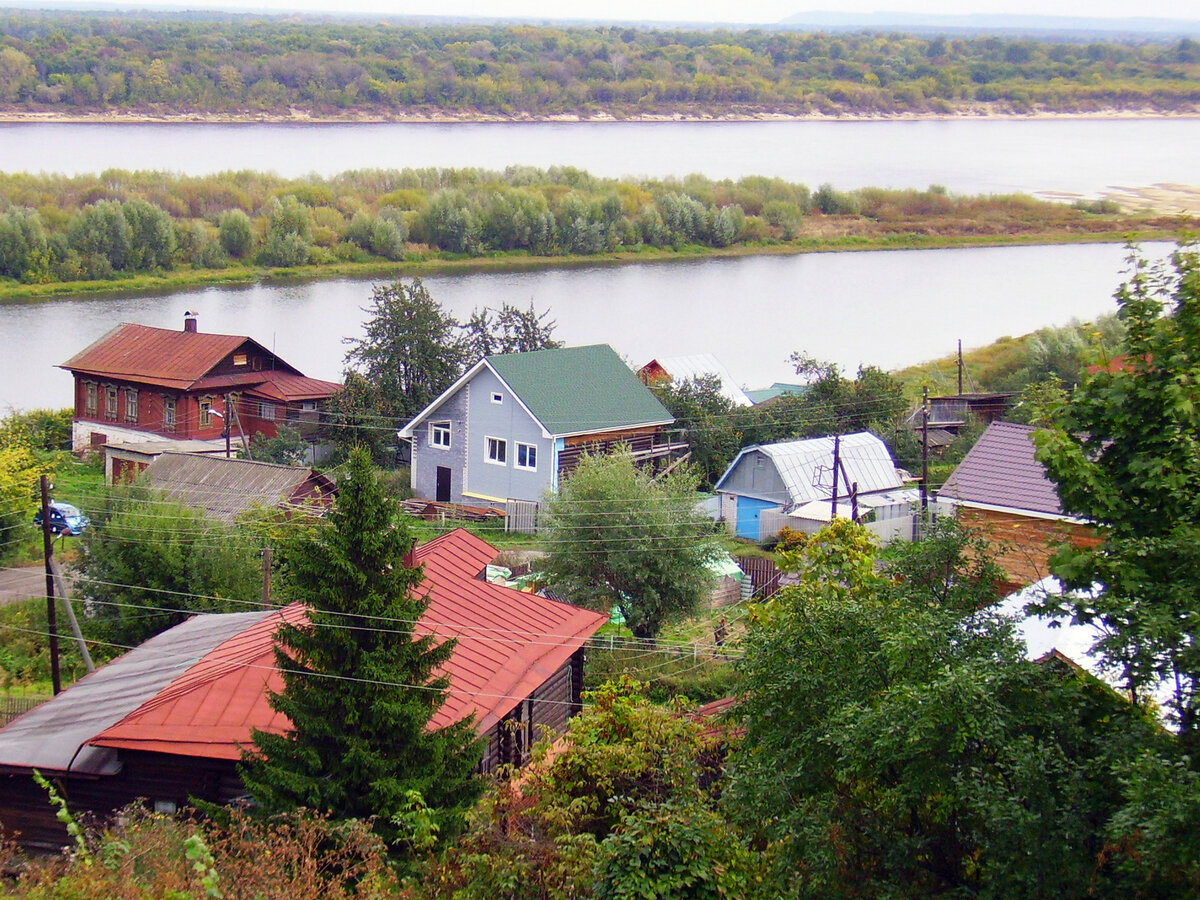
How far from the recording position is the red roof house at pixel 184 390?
30.5m

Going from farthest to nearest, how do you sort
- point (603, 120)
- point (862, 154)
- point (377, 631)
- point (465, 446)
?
point (603, 120) → point (862, 154) → point (465, 446) → point (377, 631)

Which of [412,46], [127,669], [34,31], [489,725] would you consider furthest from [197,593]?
[34,31]

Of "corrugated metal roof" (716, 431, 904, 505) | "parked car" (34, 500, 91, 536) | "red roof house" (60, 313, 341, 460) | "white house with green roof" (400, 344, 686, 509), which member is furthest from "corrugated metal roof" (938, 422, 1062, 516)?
"red roof house" (60, 313, 341, 460)

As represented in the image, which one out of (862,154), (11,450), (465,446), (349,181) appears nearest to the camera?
(11,450)

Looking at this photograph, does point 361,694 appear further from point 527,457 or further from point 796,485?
point 527,457

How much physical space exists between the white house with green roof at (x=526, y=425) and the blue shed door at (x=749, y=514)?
278 cm

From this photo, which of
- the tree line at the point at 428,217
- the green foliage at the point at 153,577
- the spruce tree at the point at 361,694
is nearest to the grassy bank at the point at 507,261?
the tree line at the point at 428,217

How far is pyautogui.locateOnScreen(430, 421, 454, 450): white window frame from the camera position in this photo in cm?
2756

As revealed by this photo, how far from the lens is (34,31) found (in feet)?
466

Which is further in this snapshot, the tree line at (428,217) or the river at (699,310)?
the tree line at (428,217)

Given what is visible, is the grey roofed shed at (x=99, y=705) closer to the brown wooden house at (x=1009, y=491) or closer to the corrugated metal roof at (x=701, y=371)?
the brown wooden house at (x=1009, y=491)

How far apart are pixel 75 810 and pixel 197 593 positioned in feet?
21.4

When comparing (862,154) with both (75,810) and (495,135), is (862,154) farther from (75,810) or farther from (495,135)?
(75,810)

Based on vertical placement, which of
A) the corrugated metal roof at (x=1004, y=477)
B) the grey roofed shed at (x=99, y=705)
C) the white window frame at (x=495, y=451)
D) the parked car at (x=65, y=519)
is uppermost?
the corrugated metal roof at (x=1004, y=477)
